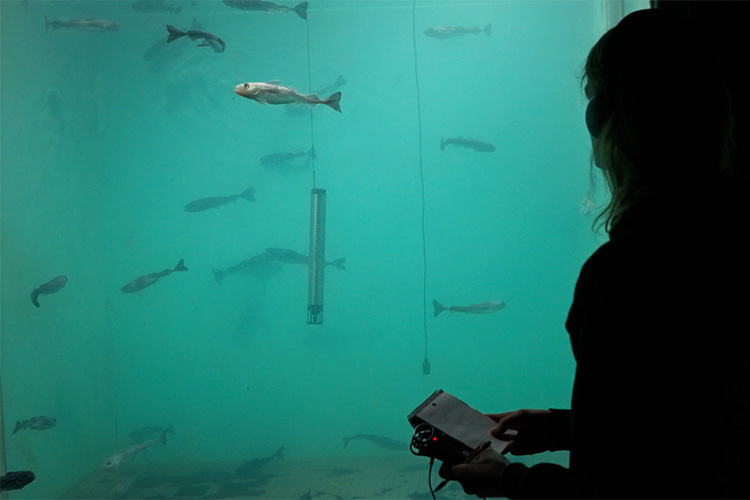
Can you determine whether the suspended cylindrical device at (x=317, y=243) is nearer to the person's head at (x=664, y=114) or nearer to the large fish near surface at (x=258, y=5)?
the large fish near surface at (x=258, y=5)

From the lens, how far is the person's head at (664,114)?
2.96 feet

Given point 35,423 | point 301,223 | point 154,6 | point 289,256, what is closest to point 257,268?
point 301,223

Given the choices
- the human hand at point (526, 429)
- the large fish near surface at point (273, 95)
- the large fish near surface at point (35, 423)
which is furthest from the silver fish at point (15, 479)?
the human hand at point (526, 429)

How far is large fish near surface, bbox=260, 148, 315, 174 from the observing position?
7402 mm

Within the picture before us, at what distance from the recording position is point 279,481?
5492mm

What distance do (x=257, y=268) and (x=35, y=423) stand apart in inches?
157

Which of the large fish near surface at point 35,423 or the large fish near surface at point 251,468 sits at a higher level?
the large fish near surface at point 35,423

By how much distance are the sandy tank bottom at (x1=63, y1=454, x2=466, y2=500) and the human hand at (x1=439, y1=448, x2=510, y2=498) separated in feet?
12.7

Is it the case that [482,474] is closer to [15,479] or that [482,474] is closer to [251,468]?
[15,479]

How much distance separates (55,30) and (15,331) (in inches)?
124

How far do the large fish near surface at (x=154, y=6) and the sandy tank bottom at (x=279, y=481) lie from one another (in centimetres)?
575

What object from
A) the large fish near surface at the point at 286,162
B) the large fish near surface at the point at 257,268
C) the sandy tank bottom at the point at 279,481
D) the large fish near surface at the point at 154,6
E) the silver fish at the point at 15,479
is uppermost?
the large fish near surface at the point at 154,6

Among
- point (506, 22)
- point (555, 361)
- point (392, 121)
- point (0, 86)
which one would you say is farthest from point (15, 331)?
point (506, 22)

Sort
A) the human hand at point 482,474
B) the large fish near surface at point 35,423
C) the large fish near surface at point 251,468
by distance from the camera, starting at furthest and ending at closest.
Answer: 1. the large fish near surface at point 251,468
2. the large fish near surface at point 35,423
3. the human hand at point 482,474
